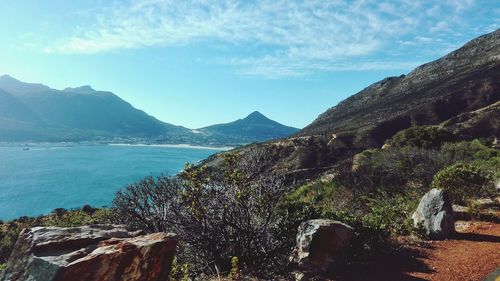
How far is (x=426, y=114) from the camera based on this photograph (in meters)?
72.5

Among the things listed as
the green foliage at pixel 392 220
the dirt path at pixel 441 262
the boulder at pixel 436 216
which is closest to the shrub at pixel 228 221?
the dirt path at pixel 441 262

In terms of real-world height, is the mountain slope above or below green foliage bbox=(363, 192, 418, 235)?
above

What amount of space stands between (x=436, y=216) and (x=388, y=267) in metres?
3.06

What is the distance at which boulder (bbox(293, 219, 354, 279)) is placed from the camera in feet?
26.4

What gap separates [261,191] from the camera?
8.59 m

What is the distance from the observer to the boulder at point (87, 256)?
5008mm

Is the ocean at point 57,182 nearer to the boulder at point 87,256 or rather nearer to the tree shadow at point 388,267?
the tree shadow at point 388,267

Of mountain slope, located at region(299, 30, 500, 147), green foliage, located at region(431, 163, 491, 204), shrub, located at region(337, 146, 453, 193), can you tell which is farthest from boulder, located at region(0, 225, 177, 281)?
Result: mountain slope, located at region(299, 30, 500, 147)

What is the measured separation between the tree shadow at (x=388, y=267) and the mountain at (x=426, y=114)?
3386 cm

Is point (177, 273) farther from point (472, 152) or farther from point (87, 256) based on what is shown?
point (472, 152)

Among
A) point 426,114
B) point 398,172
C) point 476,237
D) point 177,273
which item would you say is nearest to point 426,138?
point 398,172

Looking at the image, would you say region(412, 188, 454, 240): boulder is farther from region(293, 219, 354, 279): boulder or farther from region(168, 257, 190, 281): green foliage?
region(168, 257, 190, 281): green foliage

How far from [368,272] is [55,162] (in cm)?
15331

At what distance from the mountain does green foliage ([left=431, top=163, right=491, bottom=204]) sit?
30.2 m
